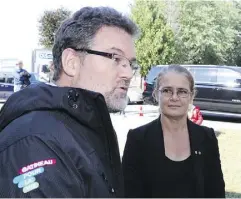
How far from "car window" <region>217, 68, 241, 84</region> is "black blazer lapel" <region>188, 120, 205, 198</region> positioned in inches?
419

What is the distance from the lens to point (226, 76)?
12.9 m

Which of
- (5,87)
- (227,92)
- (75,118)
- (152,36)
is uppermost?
(152,36)

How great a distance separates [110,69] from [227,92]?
38.2ft

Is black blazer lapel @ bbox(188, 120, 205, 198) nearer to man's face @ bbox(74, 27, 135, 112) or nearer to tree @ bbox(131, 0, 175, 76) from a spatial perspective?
man's face @ bbox(74, 27, 135, 112)

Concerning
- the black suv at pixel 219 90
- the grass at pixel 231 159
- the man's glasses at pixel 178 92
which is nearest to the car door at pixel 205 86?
the black suv at pixel 219 90

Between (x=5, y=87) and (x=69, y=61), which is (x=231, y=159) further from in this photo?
(x=5, y=87)

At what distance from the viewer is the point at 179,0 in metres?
34.5

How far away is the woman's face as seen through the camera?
101 inches

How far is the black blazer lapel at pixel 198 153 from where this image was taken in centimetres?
227

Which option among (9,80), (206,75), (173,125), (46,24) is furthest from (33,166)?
(46,24)

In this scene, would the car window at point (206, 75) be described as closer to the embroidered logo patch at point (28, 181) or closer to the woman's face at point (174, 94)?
the woman's face at point (174, 94)

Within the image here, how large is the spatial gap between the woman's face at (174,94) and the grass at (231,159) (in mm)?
2670

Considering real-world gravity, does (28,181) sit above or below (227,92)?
above

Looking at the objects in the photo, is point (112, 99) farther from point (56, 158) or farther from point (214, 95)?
point (214, 95)
